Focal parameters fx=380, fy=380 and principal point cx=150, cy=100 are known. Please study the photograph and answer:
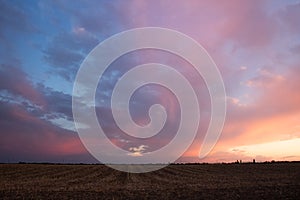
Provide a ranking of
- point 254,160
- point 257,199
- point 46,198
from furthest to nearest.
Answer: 1. point 254,160
2. point 46,198
3. point 257,199

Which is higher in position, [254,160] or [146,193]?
[254,160]

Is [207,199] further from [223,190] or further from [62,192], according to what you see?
[62,192]

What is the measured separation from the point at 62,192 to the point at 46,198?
11.9 ft

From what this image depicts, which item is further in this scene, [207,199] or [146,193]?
[146,193]

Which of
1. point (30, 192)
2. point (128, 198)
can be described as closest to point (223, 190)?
point (128, 198)

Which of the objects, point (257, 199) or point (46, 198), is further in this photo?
point (46, 198)

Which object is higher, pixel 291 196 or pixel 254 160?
pixel 254 160

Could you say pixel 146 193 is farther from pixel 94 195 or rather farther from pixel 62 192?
pixel 62 192

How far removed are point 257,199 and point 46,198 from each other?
578 inches

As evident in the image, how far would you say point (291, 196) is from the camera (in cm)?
2616

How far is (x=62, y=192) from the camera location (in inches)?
1210

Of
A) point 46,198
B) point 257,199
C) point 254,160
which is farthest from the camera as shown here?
point 254,160

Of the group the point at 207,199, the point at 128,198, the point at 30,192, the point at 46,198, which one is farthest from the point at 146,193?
the point at 30,192

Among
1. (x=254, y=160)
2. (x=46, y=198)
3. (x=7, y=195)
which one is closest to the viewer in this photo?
(x=46, y=198)
